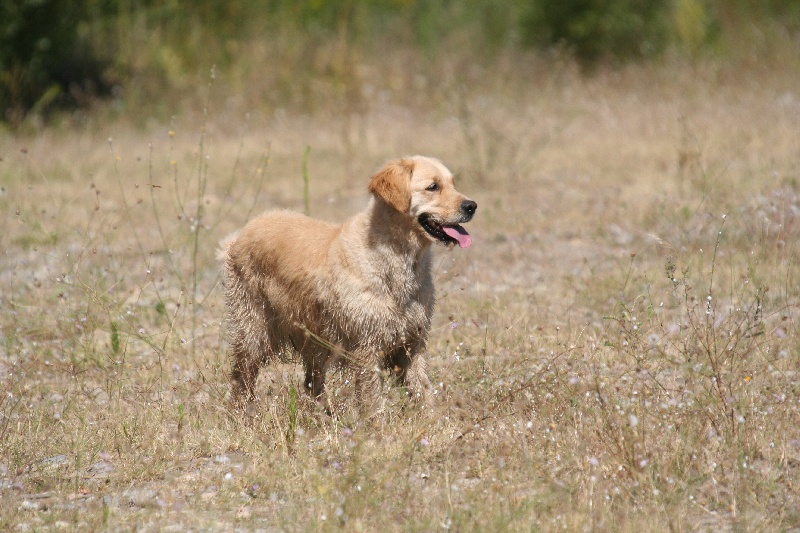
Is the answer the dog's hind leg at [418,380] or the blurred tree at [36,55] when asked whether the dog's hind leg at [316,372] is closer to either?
the dog's hind leg at [418,380]

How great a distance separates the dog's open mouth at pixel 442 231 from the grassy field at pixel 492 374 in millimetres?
706

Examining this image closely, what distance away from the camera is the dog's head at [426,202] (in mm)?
5871

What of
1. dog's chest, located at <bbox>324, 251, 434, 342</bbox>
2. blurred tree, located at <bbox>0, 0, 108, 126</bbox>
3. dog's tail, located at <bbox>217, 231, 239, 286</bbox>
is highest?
dog's chest, located at <bbox>324, 251, 434, 342</bbox>

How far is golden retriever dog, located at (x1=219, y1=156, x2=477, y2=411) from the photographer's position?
5691mm

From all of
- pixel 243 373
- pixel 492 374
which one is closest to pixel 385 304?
pixel 492 374

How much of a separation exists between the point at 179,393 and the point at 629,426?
294 cm

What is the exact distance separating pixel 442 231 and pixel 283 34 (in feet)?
48.4

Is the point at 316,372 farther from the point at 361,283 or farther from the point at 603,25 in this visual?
the point at 603,25

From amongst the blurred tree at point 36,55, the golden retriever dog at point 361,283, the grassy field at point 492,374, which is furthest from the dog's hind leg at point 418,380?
the blurred tree at point 36,55

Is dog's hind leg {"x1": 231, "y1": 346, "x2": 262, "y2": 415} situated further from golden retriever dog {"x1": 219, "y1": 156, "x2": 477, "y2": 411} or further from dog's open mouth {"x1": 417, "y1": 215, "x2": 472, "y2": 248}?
dog's open mouth {"x1": 417, "y1": 215, "x2": 472, "y2": 248}

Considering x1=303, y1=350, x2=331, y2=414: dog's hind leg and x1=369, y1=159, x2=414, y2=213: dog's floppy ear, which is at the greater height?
x1=369, y1=159, x2=414, y2=213: dog's floppy ear

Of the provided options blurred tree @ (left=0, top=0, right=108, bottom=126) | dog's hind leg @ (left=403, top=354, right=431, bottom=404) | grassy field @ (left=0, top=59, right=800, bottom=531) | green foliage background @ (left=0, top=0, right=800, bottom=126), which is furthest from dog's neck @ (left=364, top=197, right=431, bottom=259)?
green foliage background @ (left=0, top=0, right=800, bottom=126)

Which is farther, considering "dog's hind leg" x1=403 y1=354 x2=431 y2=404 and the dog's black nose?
the dog's black nose

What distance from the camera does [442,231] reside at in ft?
19.5
